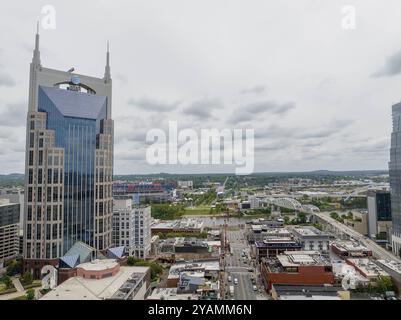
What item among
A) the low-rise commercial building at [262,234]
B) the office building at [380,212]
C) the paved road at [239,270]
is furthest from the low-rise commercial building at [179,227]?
the office building at [380,212]

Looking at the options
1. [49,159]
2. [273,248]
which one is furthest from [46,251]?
[273,248]

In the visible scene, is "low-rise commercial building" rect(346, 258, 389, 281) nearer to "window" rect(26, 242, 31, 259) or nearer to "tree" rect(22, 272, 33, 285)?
"tree" rect(22, 272, 33, 285)

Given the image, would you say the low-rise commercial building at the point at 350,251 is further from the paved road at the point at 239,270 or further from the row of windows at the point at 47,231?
the row of windows at the point at 47,231

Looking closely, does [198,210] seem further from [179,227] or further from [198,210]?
[179,227]

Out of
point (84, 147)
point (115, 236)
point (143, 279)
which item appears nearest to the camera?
point (143, 279)
